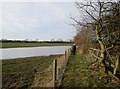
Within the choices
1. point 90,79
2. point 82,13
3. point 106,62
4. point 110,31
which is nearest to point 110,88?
point 90,79

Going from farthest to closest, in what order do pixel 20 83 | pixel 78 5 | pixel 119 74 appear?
pixel 78 5 < pixel 20 83 < pixel 119 74

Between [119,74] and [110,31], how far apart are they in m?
3.07

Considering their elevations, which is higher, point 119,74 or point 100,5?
point 100,5

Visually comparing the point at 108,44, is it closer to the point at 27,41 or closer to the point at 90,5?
the point at 90,5

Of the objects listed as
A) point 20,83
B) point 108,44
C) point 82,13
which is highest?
point 82,13

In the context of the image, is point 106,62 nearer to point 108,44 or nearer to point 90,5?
point 108,44

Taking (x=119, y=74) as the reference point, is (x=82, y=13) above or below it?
above

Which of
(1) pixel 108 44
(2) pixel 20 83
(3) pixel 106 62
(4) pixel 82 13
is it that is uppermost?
(4) pixel 82 13

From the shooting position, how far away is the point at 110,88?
10398 mm

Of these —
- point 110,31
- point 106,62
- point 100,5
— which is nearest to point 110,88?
point 106,62

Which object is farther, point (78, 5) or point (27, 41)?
point (27, 41)

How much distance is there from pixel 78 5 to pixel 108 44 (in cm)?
360

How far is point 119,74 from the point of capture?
39.5 feet

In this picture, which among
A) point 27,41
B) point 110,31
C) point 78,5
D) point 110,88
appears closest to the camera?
point 110,88
